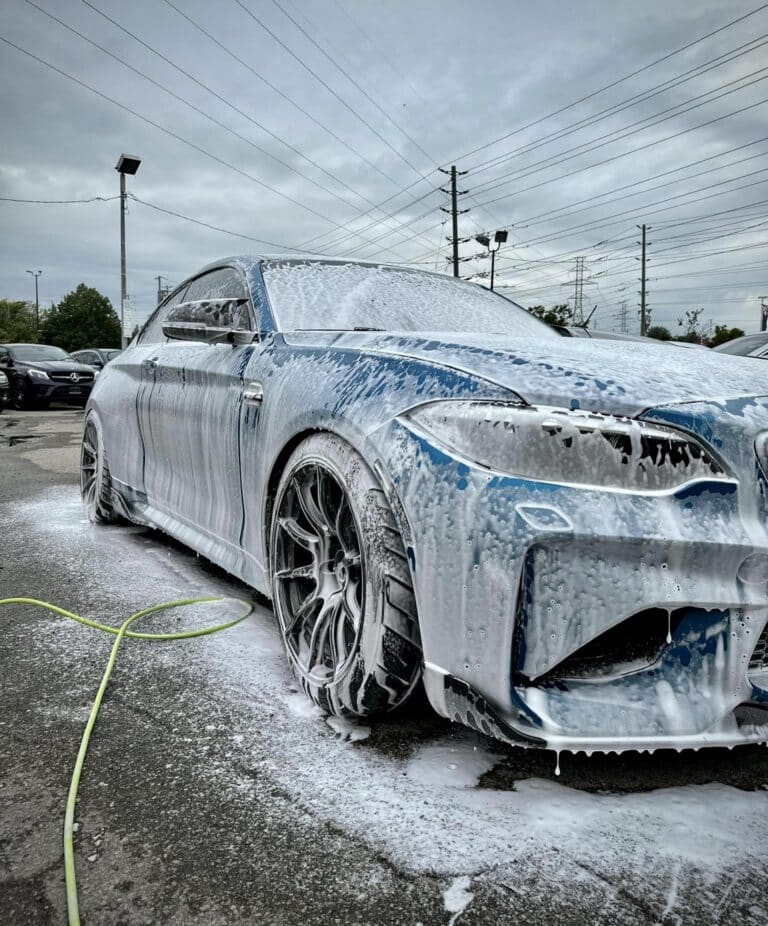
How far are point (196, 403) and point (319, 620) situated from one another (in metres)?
1.24

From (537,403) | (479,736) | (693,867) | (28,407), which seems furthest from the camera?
(28,407)

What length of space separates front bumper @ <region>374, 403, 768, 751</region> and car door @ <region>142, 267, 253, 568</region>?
130 cm

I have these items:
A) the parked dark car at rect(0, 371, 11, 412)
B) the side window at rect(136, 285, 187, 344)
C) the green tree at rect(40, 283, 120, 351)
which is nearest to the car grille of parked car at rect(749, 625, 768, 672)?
the side window at rect(136, 285, 187, 344)

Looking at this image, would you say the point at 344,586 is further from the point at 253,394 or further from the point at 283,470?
the point at 253,394

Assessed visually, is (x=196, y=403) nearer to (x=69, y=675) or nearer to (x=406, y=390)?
(x=69, y=675)

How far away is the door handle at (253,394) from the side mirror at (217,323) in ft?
0.73

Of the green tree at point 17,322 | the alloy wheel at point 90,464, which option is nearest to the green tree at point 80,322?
the green tree at point 17,322

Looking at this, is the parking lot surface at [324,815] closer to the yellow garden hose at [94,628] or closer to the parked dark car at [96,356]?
the yellow garden hose at [94,628]

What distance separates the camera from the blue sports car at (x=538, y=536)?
151cm

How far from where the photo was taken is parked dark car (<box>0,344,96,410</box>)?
16.5m

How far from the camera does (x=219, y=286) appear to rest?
3309mm

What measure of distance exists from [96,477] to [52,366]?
45.1 feet

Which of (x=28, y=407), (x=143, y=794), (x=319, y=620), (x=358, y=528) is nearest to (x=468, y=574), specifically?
(x=358, y=528)

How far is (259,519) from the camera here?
8.15 feet
